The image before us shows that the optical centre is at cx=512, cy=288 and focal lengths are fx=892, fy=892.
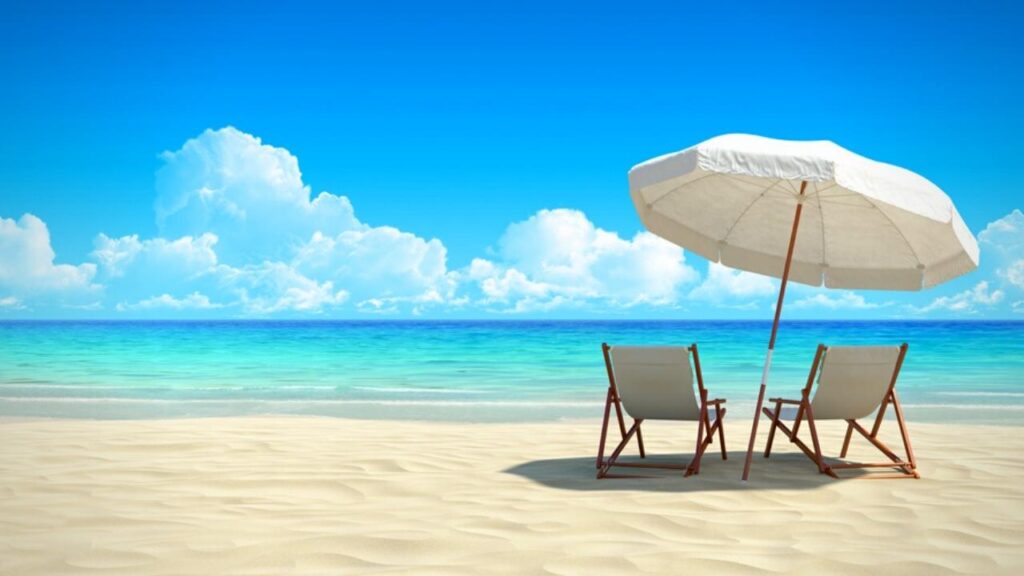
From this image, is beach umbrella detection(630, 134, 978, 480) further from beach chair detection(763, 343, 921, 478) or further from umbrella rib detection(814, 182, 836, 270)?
beach chair detection(763, 343, 921, 478)

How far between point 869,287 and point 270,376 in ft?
51.2

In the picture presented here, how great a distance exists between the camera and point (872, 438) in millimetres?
5645

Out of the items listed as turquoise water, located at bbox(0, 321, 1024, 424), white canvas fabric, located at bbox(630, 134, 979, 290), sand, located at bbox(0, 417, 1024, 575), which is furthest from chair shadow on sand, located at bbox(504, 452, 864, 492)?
turquoise water, located at bbox(0, 321, 1024, 424)

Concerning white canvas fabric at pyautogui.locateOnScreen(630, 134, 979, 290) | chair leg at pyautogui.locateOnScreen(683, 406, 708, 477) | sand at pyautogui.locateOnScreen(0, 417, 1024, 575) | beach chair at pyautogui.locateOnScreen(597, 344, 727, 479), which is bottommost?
sand at pyautogui.locateOnScreen(0, 417, 1024, 575)

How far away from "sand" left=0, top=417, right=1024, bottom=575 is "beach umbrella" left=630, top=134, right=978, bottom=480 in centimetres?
92

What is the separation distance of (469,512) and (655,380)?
62.3 inches

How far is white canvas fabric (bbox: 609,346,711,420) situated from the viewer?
5.20 m

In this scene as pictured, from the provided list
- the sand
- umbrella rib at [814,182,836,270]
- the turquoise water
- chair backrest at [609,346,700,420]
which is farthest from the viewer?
the turquoise water

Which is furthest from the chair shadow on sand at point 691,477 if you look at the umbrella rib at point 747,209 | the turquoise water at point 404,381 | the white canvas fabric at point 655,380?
the turquoise water at point 404,381

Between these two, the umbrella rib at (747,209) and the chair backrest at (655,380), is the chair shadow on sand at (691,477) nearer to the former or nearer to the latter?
the chair backrest at (655,380)

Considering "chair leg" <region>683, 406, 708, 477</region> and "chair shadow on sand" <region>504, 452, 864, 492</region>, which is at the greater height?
"chair leg" <region>683, 406, 708, 477</region>

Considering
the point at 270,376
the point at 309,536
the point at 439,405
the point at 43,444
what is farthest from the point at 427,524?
the point at 270,376

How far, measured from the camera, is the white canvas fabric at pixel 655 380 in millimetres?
5195

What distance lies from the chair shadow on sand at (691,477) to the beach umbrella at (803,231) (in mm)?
210
